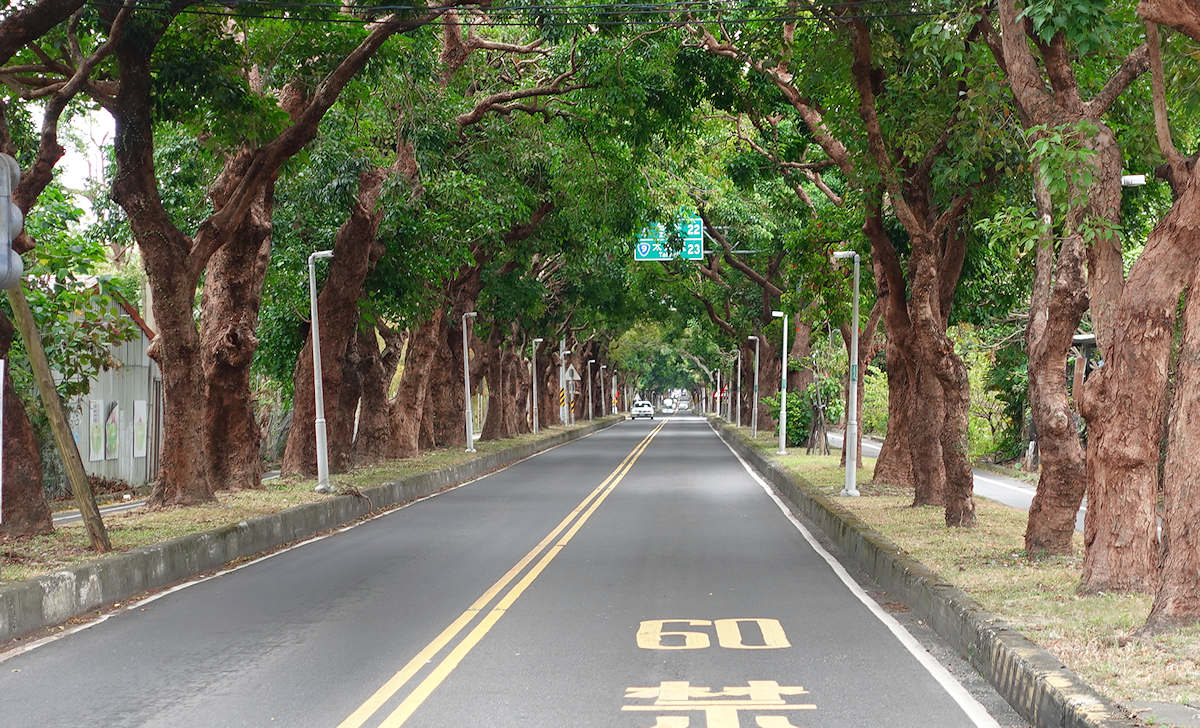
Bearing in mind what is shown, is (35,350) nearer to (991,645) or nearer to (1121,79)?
(991,645)

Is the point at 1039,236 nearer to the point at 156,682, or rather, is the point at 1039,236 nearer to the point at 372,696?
the point at 372,696

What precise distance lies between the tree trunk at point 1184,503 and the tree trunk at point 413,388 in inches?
948

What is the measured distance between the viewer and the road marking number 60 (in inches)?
344

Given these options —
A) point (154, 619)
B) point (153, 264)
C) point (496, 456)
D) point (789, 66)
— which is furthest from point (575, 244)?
point (154, 619)

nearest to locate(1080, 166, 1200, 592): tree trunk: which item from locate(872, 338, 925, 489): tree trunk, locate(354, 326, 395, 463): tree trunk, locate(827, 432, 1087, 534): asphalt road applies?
locate(827, 432, 1087, 534): asphalt road

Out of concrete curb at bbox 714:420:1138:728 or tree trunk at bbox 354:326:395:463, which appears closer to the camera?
concrete curb at bbox 714:420:1138:728

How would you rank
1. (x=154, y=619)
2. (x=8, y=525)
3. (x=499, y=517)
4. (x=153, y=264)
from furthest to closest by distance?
(x=499, y=517) → (x=153, y=264) → (x=8, y=525) → (x=154, y=619)

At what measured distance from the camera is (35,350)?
37.2ft

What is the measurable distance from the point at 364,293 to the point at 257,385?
48.1 feet

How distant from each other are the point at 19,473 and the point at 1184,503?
440 inches

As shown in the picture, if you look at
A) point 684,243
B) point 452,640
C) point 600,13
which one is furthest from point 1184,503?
point 684,243

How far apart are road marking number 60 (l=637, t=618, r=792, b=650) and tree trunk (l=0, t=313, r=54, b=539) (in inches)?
287

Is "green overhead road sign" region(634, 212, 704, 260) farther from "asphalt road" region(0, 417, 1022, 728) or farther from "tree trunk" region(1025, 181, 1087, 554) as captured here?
"tree trunk" region(1025, 181, 1087, 554)

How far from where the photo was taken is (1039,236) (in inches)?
369
